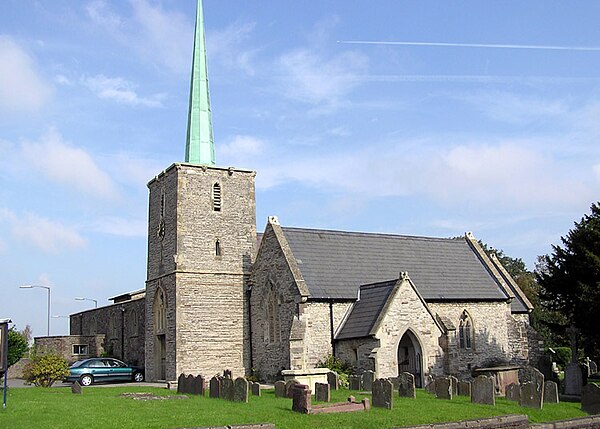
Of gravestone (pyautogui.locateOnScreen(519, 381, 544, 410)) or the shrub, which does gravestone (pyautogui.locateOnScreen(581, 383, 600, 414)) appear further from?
the shrub

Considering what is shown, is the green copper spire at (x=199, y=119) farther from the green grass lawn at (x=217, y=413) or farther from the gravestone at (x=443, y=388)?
the gravestone at (x=443, y=388)

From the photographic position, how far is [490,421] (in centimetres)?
1599

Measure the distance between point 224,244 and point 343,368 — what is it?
9.81m

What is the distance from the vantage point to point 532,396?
2112cm

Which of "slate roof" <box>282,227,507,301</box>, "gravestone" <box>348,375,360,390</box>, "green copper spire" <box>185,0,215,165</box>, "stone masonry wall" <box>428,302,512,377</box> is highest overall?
"green copper spire" <box>185,0,215,165</box>

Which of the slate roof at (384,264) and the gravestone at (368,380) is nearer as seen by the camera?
the gravestone at (368,380)

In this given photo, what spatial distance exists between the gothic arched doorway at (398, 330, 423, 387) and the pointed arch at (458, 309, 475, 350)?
14.2 feet

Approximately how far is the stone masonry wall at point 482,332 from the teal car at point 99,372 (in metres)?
16.7

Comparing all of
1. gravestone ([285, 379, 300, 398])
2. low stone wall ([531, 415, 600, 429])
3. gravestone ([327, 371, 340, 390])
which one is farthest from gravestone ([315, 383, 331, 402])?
low stone wall ([531, 415, 600, 429])

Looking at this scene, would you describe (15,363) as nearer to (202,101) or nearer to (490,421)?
(202,101)

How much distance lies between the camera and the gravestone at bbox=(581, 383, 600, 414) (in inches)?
786

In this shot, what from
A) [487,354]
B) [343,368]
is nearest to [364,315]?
[343,368]

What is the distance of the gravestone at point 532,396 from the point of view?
21.0 metres

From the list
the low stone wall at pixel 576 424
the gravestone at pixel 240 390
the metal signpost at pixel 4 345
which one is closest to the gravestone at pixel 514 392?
the low stone wall at pixel 576 424
